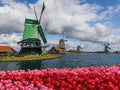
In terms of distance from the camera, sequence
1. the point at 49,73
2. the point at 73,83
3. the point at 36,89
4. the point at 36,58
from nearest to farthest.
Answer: the point at 36,89 → the point at 73,83 → the point at 49,73 → the point at 36,58

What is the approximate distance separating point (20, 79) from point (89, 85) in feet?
7.16

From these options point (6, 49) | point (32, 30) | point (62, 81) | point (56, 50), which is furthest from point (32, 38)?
point (62, 81)

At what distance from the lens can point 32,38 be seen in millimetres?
96375

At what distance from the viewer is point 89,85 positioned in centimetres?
713

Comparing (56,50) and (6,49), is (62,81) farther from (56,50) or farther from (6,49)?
(56,50)

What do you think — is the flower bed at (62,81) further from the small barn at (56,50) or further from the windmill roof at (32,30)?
the small barn at (56,50)

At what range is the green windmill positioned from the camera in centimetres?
9250

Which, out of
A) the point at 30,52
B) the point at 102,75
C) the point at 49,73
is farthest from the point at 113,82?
the point at 30,52

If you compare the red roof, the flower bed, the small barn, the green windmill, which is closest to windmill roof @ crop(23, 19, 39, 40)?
the green windmill

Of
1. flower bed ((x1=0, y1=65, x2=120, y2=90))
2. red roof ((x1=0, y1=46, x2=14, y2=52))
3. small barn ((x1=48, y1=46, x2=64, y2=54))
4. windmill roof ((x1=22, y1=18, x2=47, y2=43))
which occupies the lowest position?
small barn ((x1=48, y1=46, x2=64, y2=54))

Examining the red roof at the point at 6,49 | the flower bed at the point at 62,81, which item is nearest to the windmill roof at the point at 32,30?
the red roof at the point at 6,49

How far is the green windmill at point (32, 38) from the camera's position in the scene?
303ft

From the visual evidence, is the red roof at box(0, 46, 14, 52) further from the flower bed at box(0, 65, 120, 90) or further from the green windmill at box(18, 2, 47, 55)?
the flower bed at box(0, 65, 120, 90)

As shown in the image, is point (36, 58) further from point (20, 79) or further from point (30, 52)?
point (20, 79)
